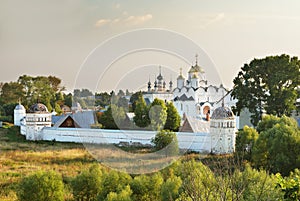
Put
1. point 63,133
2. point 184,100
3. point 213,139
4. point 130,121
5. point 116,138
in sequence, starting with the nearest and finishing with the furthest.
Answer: point 213,139 → point 116,138 → point 63,133 → point 130,121 → point 184,100

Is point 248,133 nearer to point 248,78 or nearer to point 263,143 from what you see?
point 263,143

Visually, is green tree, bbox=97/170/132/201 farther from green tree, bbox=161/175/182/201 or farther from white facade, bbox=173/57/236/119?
white facade, bbox=173/57/236/119

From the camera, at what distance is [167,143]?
1778 cm

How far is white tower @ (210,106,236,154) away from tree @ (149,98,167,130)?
13.2 ft

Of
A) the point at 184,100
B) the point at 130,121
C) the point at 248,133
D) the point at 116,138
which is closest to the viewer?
the point at 248,133

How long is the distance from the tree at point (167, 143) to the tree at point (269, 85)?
6.72m

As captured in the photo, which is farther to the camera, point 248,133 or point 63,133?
point 63,133

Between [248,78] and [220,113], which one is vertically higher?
[248,78]

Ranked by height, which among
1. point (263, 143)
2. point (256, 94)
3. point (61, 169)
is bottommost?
point (61, 169)

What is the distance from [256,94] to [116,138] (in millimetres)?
8239

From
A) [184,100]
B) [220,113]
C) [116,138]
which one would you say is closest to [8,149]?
[116,138]

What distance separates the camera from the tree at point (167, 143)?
1739 centimetres

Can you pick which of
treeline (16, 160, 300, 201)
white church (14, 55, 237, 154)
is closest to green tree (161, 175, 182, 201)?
treeline (16, 160, 300, 201)

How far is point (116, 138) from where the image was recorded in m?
20.9
